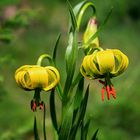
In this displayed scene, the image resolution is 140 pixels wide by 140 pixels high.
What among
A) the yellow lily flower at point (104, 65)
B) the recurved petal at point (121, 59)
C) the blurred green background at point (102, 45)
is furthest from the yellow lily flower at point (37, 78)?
the blurred green background at point (102, 45)

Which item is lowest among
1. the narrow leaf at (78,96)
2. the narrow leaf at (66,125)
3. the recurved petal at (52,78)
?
the narrow leaf at (66,125)

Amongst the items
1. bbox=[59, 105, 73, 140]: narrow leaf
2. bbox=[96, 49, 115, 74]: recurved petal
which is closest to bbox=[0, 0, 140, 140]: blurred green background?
bbox=[59, 105, 73, 140]: narrow leaf

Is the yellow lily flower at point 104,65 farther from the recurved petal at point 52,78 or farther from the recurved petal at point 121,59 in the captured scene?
the recurved petal at point 52,78

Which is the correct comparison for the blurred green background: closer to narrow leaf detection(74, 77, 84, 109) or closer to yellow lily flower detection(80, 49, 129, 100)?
narrow leaf detection(74, 77, 84, 109)

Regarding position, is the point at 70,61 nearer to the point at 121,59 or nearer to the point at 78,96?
the point at 78,96

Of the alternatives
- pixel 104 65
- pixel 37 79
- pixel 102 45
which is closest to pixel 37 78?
pixel 37 79

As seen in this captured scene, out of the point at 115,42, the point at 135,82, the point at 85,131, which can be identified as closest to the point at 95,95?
the point at 135,82
